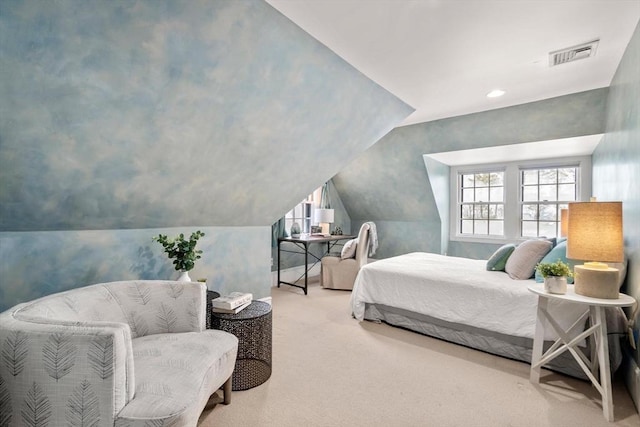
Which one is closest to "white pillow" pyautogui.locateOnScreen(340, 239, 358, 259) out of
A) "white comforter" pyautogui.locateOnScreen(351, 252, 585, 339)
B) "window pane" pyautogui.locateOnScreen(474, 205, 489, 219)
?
"white comforter" pyautogui.locateOnScreen(351, 252, 585, 339)

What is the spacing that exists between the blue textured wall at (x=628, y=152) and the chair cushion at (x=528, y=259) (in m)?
0.52

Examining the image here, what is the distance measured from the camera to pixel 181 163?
238cm

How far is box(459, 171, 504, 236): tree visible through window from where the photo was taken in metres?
5.16

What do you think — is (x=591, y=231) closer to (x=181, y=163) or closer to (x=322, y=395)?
(x=322, y=395)

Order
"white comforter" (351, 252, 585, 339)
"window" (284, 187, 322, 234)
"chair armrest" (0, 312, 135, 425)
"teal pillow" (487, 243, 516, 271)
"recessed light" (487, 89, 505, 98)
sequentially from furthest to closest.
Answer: "window" (284, 187, 322, 234) → "recessed light" (487, 89, 505, 98) → "teal pillow" (487, 243, 516, 271) → "white comforter" (351, 252, 585, 339) → "chair armrest" (0, 312, 135, 425)

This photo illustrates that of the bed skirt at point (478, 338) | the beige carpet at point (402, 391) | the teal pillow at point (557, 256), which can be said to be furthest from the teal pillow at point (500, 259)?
the beige carpet at point (402, 391)

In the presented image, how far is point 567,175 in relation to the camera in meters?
4.61

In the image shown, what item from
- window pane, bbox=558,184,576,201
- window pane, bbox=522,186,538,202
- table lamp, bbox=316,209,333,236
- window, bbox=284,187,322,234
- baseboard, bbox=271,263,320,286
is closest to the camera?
window pane, bbox=558,184,576,201

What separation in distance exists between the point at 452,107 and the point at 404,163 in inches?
53.5

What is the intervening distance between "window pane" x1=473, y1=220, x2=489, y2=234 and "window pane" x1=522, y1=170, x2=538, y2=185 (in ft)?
2.70

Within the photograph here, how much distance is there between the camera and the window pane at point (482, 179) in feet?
17.4

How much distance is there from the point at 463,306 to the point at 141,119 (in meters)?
2.75

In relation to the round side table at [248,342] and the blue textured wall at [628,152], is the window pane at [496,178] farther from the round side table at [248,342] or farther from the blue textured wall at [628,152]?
the round side table at [248,342]

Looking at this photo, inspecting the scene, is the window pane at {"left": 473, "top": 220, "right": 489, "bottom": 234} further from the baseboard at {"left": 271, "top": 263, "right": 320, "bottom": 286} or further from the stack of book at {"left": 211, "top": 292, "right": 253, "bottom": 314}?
the stack of book at {"left": 211, "top": 292, "right": 253, "bottom": 314}
